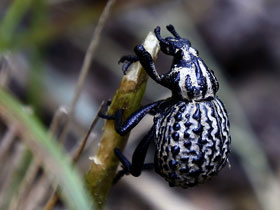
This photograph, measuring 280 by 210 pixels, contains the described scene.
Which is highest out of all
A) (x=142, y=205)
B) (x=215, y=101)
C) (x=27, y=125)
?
(x=215, y=101)

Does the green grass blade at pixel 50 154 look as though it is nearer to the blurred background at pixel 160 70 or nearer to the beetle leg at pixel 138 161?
the beetle leg at pixel 138 161

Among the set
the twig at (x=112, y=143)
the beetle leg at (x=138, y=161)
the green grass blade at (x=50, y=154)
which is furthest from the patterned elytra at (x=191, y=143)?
the green grass blade at (x=50, y=154)

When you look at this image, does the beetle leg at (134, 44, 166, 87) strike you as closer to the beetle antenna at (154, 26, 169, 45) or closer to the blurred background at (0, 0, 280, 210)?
the beetle antenna at (154, 26, 169, 45)

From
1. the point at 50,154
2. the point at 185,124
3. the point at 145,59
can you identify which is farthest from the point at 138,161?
the point at 50,154

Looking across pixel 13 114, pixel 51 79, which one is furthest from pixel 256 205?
pixel 13 114

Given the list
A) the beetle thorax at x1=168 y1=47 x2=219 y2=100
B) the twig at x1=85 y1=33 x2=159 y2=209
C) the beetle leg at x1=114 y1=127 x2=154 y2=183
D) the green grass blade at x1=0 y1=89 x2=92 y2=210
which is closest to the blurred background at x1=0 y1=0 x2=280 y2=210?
the beetle leg at x1=114 y1=127 x2=154 y2=183

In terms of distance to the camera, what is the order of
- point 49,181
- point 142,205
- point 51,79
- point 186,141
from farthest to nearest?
point 51,79, point 142,205, point 49,181, point 186,141

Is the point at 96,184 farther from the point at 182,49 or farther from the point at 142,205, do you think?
the point at 142,205
